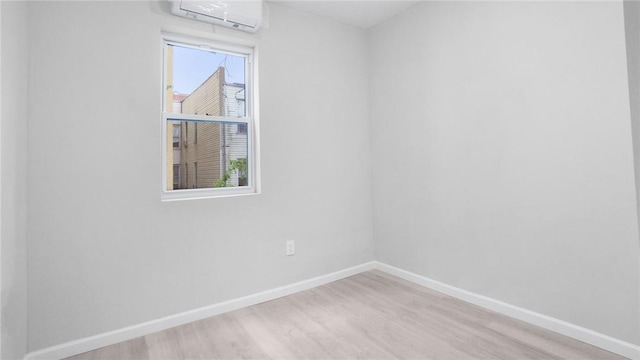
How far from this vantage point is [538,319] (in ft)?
6.84

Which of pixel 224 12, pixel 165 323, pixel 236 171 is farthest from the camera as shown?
pixel 236 171

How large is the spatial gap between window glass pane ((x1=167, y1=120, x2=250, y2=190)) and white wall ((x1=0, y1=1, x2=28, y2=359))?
846 mm

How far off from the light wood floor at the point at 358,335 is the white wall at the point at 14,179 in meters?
0.44

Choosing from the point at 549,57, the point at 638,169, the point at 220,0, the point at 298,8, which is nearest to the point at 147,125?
the point at 220,0

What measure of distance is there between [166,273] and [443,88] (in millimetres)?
2678

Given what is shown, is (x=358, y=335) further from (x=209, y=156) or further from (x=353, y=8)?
(x=353, y=8)

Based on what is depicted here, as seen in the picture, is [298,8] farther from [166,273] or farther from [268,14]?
[166,273]

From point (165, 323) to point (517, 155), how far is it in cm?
279

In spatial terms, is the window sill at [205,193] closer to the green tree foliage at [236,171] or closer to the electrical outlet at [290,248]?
the green tree foliage at [236,171]

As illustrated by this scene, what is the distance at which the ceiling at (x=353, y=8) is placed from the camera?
278 cm

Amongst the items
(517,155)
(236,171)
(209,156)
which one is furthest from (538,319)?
(209,156)

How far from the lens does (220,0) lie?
222 cm

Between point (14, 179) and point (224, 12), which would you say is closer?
point (14, 179)

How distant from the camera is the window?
7.84ft
